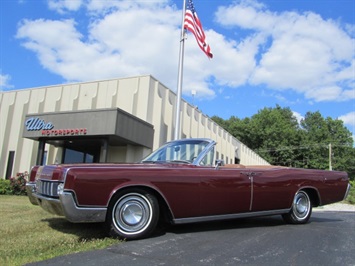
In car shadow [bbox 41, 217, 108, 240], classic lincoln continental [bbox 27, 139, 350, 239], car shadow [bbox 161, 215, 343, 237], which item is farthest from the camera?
car shadow [bbox 161, 215, 343, 237]

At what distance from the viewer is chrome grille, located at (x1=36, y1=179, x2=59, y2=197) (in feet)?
16.8

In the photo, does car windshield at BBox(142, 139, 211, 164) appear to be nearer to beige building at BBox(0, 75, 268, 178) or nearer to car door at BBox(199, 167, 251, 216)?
car door at BBox(199, 167, 251, 216)

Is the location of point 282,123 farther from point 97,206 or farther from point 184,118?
point 97,206

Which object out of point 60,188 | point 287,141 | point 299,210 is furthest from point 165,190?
point 287,141

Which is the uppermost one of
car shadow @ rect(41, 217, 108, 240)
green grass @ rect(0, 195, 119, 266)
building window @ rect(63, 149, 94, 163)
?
building window @ rect(63, 149, 94, 163)

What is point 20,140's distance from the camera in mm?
21141

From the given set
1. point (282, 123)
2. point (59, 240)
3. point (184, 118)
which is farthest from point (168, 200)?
point (282, 123)

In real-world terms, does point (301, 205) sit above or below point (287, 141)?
below

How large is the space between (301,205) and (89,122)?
414 inches

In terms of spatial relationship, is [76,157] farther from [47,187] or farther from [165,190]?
[165,190]

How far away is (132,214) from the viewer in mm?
5227

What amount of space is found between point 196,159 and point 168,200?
41.7 inches

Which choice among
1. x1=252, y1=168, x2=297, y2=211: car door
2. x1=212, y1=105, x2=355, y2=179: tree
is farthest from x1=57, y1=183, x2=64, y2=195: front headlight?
x1=212, y1=105, x2=355, y2=179: tree

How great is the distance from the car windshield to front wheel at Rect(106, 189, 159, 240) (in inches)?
46.8
